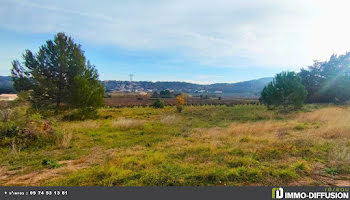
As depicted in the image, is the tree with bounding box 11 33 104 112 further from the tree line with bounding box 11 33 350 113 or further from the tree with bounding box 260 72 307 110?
the tree with bounding box 260 72 307 110

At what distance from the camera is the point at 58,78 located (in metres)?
17.4

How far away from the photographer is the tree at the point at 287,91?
18.5 m

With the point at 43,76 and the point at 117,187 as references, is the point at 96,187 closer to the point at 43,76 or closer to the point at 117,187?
the point at 117,187

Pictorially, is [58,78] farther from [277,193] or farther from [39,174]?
[277,193]

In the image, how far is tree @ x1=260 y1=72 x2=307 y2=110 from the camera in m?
18.5

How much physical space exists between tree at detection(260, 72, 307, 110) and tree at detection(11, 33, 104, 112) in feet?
68.4

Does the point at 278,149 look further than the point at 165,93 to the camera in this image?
No

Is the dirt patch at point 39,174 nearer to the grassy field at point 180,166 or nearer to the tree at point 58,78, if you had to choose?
the grassy field at point 180,166

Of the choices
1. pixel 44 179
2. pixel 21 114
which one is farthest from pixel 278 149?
pixel 21 114

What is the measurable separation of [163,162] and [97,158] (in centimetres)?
235

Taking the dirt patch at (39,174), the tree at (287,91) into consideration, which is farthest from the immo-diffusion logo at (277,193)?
the tree at (287,91)

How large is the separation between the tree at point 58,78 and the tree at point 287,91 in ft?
68.4

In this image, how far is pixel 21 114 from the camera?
779 centimetres

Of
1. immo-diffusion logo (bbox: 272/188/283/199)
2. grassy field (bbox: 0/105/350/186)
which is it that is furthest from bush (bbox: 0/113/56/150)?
immo-diffusion logo (bbox: 272/188/283/199)
